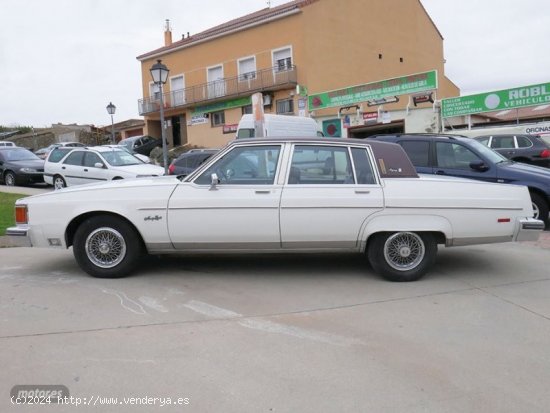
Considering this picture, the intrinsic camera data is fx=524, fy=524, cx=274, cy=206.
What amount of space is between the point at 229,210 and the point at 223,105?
94.4 ft

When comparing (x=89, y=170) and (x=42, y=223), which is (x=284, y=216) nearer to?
(x=42, y=223)

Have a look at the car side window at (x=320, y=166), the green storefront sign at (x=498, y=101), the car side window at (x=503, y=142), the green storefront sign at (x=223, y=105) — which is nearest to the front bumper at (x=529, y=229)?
the car side window at (x=320, y=166)

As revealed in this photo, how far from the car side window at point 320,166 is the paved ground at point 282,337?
110cm

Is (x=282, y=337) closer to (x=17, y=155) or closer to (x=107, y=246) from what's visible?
(x=107, y=246)

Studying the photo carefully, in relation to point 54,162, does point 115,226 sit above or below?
below

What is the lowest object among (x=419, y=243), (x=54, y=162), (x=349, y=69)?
(x=419, y=243)

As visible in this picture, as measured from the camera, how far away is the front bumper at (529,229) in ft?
18.5

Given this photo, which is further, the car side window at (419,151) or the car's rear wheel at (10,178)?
the car's rear wheel at (10,178)

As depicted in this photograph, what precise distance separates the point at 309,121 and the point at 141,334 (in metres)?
14.5

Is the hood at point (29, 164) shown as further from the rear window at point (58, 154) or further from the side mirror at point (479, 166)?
the side mirror at point (479, 166)

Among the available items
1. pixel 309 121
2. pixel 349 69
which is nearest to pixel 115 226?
pixel 309 121

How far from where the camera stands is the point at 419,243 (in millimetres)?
5668

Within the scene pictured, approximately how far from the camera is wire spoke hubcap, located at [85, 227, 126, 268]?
5699 millimetres

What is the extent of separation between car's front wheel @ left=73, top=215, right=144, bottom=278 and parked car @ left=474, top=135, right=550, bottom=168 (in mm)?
11803
